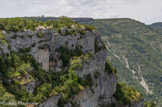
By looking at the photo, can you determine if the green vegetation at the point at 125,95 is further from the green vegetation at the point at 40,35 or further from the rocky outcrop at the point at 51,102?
the rocky outcrop at the point at 51,102

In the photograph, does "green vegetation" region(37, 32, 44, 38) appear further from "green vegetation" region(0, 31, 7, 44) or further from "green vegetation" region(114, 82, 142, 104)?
"green vegetation" region(114, 82, 142, 104)

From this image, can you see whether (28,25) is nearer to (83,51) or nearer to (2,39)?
(2,39)

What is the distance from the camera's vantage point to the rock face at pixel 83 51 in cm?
4734

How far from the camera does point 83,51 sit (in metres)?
61.9

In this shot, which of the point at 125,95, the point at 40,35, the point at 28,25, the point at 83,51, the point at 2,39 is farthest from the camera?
the point at 125,95

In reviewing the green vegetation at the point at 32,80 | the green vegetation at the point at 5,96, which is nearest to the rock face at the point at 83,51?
the green vegetation at the point at 32,80

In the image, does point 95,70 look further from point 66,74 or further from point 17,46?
point 17,46

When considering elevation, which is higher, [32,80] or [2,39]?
[2,39]

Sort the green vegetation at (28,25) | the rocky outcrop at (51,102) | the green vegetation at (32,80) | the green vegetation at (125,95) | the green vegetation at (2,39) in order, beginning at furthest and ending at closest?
the green vegetation at (125,95) < the green vegetation at (28,25) < the green vegetation at (2,39) < the rocky outcrop at (51,102) < the green vegetation at (32,80)

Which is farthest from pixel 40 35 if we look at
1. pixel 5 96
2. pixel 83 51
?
pixel 5 96

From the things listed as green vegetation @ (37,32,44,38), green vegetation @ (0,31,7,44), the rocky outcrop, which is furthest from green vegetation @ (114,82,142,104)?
green vegetation @ (0,31,7,44)

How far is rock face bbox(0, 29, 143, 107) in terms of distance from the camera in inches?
1864

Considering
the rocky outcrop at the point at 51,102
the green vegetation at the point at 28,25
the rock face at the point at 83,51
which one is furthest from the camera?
the rock face at the point at 83,51

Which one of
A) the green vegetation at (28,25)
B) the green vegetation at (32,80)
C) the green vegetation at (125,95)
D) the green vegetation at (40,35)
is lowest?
the green vegetation at (125,95)
